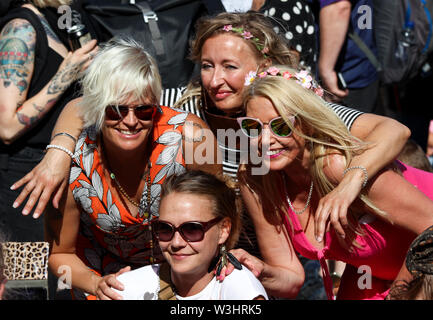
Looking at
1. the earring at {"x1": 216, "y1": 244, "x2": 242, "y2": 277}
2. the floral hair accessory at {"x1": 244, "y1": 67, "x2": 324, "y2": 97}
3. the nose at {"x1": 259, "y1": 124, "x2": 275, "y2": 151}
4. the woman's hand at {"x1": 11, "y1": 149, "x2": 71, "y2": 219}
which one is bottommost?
the earring at {"x1": 216, "y1": 244, "x2": 242, "y2": 277}

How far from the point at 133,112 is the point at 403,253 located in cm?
139

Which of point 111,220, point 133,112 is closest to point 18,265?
point 111,220

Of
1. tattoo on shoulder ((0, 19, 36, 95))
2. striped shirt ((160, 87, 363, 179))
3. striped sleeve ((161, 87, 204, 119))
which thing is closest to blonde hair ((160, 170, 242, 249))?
striped shirt ((160, 87, 363, 179))

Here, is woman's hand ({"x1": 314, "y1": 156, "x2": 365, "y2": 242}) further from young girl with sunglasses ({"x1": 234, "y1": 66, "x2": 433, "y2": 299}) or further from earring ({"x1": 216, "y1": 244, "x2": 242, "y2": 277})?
earring ({"x1": 216, "y1": 244, "x2": 242, "y2": 277})

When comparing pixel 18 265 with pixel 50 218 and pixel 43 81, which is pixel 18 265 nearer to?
pixel 50 218

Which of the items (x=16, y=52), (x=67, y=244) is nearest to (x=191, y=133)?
(x=67, y=244)

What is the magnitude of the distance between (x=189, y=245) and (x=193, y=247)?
2 centimetres

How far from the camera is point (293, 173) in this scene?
11.0ft

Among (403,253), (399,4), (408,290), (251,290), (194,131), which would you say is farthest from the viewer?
(399,4)

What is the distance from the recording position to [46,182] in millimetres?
3182

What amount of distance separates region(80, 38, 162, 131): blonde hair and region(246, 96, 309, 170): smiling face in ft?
1.69

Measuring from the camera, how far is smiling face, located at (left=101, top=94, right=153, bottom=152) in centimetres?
327

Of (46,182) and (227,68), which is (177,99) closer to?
(227,68)

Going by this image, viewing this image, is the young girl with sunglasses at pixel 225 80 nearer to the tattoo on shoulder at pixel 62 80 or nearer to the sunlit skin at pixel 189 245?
the tattoo on shoulder at pixel 62 80
